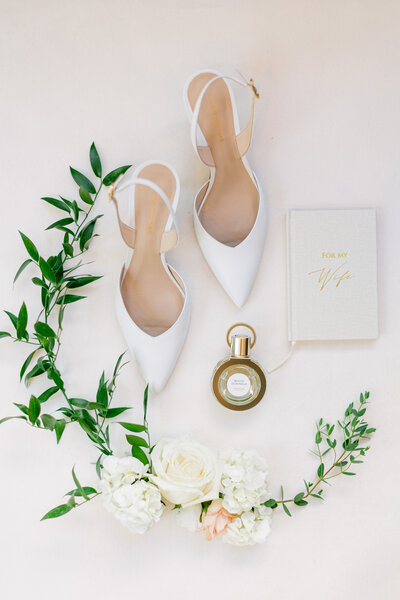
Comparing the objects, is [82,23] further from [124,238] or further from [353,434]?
[353,434]

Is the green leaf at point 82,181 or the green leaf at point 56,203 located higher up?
the green leaf at point 82,181

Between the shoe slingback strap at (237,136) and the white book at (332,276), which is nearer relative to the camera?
the shoe slingback strap at (237,136)

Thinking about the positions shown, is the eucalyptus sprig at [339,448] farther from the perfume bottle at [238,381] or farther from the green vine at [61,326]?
the green vine at [61,326]

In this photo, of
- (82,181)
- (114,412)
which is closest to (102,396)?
(114,412)

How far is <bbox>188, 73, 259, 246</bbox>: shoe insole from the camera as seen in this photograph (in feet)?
4.08

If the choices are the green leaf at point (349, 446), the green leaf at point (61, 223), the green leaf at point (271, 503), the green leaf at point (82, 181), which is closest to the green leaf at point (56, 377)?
the green leaf at point (61, 223)

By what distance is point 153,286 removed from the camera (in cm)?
126

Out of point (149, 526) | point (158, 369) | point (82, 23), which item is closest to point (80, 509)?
point (149, 526)

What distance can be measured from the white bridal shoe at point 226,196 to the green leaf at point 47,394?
0.46 metres

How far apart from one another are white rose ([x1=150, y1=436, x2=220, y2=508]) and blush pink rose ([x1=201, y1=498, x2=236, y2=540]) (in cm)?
4

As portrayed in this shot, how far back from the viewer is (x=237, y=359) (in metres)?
1.22

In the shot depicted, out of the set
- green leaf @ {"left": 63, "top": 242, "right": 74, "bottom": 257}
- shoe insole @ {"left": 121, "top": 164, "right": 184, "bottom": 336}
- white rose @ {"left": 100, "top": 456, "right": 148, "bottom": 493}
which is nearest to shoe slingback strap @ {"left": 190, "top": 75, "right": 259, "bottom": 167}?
shoe insole @ {"left": 121, "top": 164, "right": 184, "bottom": 336}

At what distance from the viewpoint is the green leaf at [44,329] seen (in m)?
1.18

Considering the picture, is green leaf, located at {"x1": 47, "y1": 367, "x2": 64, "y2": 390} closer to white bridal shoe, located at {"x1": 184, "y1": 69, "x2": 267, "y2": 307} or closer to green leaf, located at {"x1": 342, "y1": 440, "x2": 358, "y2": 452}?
white bridal shoe, located at {"x1": 184, "y1": 69, "x2": 267, "y2": 307}
